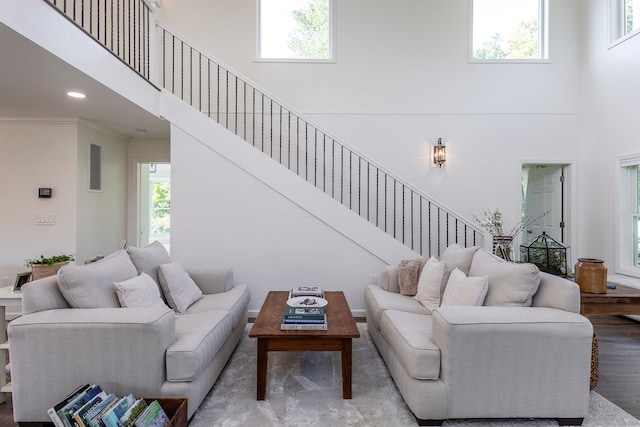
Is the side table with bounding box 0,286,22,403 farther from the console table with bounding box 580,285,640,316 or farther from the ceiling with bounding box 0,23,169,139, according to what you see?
the console table with bounding box 580,285,640,316

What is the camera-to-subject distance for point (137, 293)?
2.45 meters

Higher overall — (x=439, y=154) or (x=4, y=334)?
(x=439, y=154)

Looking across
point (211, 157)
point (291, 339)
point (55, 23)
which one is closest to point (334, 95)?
point (211, 157)

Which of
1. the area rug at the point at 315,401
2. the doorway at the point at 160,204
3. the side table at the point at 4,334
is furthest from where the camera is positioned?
the doorway at the point at 160,204

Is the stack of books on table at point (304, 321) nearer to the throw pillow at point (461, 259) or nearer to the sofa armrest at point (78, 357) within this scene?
the sofa armrest at point (78, 357)

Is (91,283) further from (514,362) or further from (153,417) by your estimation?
(514,362)

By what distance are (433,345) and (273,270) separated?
2432mm

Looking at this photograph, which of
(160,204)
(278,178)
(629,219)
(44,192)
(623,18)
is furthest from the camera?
(160,204)

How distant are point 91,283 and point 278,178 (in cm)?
226

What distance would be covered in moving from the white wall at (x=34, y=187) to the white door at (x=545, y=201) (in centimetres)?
666

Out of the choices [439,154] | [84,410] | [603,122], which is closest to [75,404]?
[84,410]

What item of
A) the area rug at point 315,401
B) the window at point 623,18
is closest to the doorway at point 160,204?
the area rug at point 315,401

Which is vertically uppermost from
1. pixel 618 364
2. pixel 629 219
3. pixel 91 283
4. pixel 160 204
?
pixel 160 204

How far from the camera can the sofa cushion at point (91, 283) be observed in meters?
2.18
